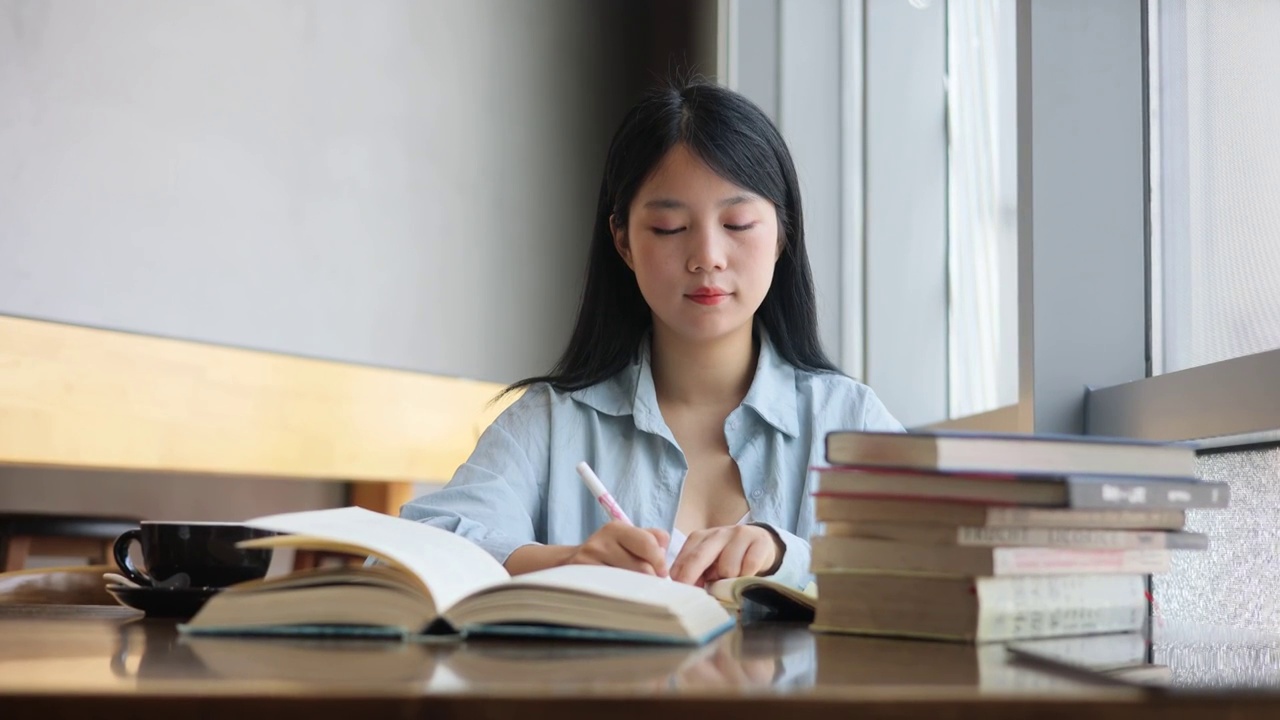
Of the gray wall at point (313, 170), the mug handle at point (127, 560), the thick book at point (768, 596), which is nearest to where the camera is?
the thick book at point (768, 596)

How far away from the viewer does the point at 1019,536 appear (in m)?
0.70

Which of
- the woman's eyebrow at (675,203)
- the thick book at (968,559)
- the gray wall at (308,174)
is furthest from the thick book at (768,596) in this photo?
the gray wall at (308,174)

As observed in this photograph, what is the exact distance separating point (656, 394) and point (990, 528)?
955 mm

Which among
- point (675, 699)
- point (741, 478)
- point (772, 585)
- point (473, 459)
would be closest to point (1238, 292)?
point (741, 478)

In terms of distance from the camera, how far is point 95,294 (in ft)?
9.18

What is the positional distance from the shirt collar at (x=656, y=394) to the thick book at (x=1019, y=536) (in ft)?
2.53

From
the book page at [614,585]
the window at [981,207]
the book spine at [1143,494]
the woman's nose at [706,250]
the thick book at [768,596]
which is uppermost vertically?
the window at [981,207]

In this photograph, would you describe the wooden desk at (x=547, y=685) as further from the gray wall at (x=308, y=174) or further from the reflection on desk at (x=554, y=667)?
the gray wall at (x=308, y=174)

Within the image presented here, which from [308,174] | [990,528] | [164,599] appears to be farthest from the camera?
[308,174]

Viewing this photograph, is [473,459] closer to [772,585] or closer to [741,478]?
[741,478]

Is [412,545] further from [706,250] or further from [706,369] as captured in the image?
[706,369]

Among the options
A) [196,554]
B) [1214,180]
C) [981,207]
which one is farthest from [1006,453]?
[981,207]

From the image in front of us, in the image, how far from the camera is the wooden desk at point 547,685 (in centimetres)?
43

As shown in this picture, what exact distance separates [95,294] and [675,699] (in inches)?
105
